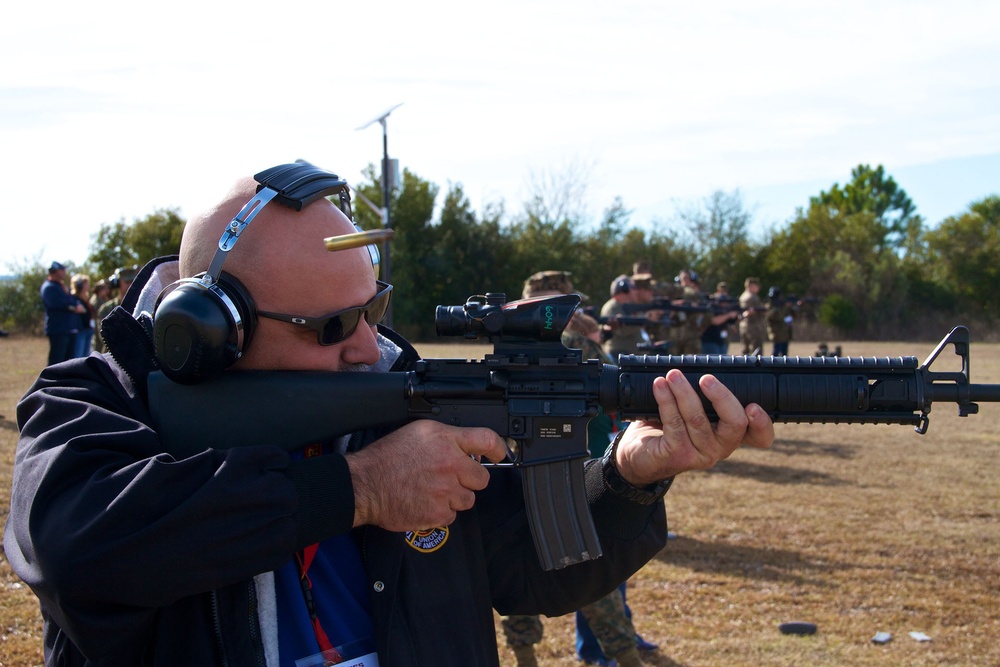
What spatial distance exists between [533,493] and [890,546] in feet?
22.9

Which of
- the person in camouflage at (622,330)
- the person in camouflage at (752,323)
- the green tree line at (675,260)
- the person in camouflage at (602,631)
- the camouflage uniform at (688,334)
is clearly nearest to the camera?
the person in camouflage at (602,631)

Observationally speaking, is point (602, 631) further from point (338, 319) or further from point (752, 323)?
point (752, 323)

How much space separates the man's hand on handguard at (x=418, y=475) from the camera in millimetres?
2074

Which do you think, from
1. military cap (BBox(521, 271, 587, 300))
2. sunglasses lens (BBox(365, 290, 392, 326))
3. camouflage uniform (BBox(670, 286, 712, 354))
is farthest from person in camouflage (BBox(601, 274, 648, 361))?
sunglasses lens (BBox(365, 290, 392, 326))

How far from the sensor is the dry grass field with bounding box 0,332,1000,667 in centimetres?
590

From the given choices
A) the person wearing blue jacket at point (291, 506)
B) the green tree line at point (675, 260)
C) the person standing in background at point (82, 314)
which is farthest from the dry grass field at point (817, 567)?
the green tree line at point (675, 260)

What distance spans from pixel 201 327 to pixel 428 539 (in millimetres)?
787

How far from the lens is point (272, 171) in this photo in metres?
2.20

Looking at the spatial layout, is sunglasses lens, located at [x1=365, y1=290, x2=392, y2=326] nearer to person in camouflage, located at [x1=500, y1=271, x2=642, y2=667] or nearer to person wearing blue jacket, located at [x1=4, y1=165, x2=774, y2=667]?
person wearing blue jacket, located at [x1=4, y1=165, x2=774, y2=667]

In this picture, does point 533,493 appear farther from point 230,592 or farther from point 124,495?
point 124,495

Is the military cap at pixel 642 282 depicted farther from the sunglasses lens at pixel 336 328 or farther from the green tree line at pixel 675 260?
the green tree line at pixel 675 260

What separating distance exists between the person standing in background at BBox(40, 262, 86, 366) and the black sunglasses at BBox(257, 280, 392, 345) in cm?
1384

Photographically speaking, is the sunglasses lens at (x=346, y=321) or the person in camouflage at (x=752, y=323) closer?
the sunglasses lens at (x=346, y=321)

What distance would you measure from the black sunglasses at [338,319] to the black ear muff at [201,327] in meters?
0.09
